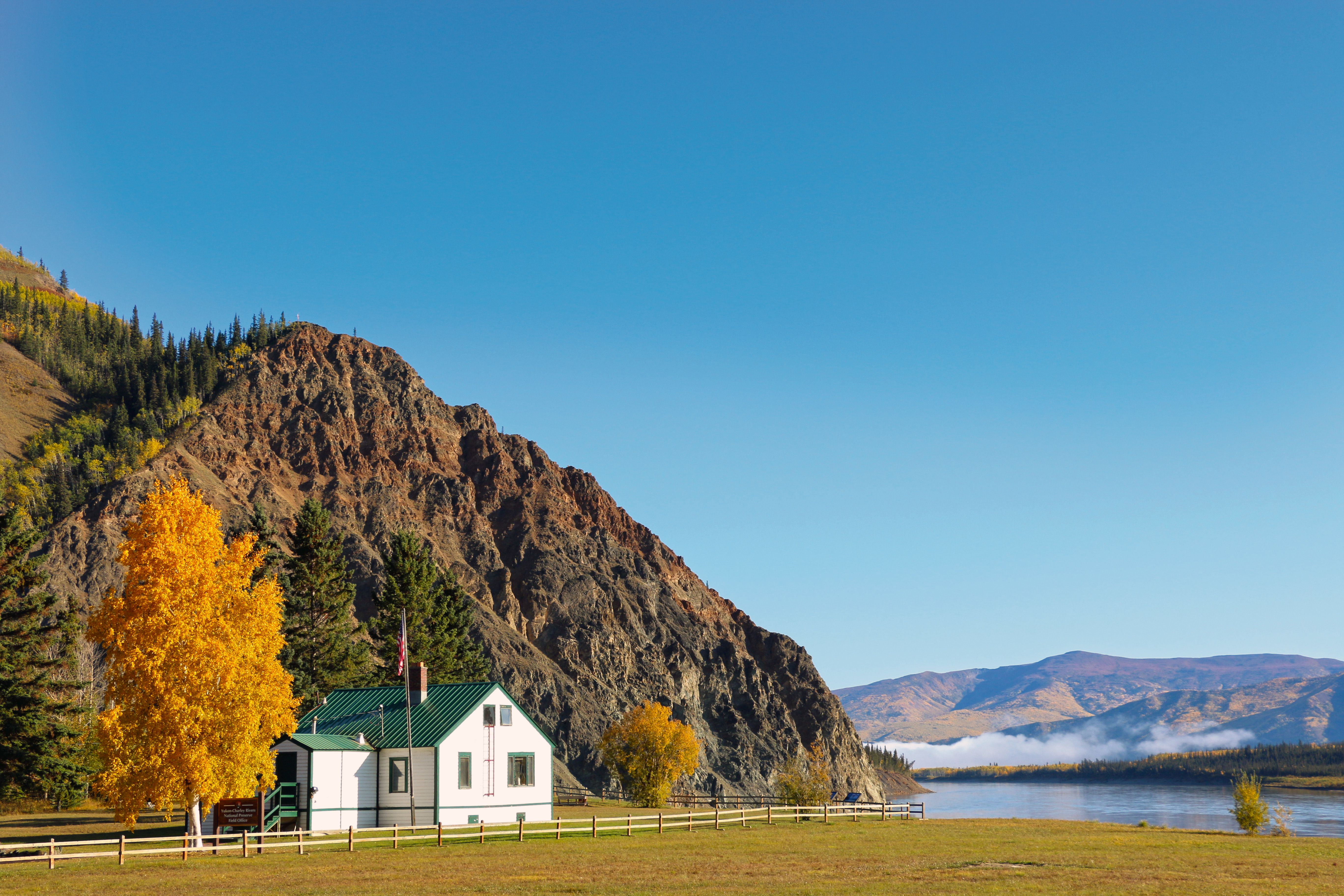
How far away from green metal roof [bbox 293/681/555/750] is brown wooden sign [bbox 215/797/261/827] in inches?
317

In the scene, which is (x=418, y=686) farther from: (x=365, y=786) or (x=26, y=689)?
(x=26, y=689)

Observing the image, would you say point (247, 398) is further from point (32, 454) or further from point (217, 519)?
point (217, 519)

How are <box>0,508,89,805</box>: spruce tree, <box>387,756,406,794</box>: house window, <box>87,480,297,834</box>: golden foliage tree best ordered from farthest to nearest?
1. <box>0,508,89,805</box>: spruce tree
2. <box>387,756,406,794</box>: house window
3. <box>87,480,297,834</box>: golden foliage tree

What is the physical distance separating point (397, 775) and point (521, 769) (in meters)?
6.35

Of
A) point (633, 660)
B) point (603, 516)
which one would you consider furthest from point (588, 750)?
point (603, 516)

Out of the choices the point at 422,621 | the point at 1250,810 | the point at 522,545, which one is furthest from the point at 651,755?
the point at 522,545

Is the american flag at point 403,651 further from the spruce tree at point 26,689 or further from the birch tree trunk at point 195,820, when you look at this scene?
the spruce tree at point 26,689

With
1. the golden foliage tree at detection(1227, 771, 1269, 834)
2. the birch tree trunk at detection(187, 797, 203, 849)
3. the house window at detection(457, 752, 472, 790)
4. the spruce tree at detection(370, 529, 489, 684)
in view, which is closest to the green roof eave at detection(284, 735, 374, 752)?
the house window at detection(457, 752, 472, 790)

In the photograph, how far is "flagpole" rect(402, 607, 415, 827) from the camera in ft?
144

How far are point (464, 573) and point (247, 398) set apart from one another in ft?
152

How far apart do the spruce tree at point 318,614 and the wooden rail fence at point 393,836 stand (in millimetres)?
25339

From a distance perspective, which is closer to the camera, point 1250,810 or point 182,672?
point 182,672

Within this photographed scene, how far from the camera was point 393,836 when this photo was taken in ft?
129

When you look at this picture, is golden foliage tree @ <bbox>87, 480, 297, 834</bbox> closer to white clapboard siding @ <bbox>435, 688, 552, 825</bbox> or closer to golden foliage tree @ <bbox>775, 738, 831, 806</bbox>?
white clapboard siding @ <bbox>435, 688, 552, 825</bbox>
